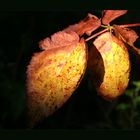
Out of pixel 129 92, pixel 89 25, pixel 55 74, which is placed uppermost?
pixel 89 25

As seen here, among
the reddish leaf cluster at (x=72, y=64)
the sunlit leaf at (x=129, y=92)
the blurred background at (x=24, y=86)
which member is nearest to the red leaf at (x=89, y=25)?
the reddish leaf cluster at (x=72, y=64)

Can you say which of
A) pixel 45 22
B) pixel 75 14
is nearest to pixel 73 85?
pixel 75 14

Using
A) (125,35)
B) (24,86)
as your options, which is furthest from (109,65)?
(24,86)

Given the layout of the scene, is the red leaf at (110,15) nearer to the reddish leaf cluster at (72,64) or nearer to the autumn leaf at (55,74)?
the reddish leaf cluster at (72,64)

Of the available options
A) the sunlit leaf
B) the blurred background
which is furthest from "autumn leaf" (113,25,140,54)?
the sunlit leaf

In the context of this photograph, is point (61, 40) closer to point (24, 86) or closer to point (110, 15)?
point (110, 15)

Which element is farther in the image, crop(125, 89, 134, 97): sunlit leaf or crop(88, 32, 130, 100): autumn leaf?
crop(125, 89, 134, 97): sunlit leaf

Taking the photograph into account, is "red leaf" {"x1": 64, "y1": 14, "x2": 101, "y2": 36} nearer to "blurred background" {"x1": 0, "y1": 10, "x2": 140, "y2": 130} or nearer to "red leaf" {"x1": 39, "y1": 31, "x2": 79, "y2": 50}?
"red leaf" {"x1": 39, "y1": 31, "x2": 79, "y2": 50}
